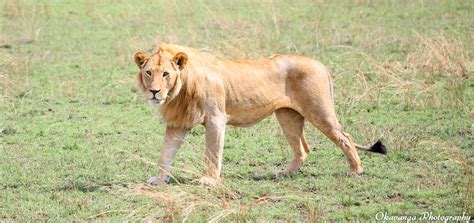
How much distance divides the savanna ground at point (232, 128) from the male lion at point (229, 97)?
200 millimetres

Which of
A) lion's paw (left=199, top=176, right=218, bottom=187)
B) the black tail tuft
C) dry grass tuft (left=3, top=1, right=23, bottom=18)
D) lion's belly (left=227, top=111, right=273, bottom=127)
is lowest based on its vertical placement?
dry grass tuft (left=3, top=1, right=23, bottom=18)

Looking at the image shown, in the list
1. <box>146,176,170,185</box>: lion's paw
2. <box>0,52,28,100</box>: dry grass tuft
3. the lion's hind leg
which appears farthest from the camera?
<box>0,52,28,100</box>: dry grass tuft

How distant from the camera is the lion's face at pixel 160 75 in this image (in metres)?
6.29

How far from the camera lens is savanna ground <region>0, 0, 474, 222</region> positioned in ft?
19.7

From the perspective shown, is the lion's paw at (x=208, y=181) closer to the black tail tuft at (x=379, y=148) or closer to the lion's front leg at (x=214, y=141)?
the lion's front leg at (x=214, y=141)

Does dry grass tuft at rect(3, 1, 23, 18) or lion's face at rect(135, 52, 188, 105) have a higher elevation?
lion's face at rect(135, 52, 188, 105)

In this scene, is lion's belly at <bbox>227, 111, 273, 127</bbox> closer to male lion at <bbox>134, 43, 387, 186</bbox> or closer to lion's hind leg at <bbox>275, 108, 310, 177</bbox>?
male lion at <bbox>134, 43, 387, 186</bbox>

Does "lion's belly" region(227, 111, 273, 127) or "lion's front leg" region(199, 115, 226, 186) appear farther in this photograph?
"lion's belly" region(227, 111, 273, 127)

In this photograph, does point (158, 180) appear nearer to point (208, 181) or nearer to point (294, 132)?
point (208, 181)

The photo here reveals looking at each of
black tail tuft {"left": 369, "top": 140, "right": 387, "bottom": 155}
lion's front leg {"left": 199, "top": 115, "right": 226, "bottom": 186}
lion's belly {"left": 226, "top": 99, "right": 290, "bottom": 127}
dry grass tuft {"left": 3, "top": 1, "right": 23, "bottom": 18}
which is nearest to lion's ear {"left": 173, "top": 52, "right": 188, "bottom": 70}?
lion's front leg {"left": 199, "top": 115, "right": 226, "bottom": 186}

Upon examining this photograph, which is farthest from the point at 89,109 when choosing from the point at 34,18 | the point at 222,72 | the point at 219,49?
the point at 34,18

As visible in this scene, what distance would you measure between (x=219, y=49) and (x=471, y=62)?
2.98 m

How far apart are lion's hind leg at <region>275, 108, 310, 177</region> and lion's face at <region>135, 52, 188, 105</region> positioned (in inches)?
41.6

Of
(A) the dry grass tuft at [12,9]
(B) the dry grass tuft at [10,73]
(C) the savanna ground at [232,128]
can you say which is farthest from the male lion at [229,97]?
(A) the dry grass tuft at [12,9]
